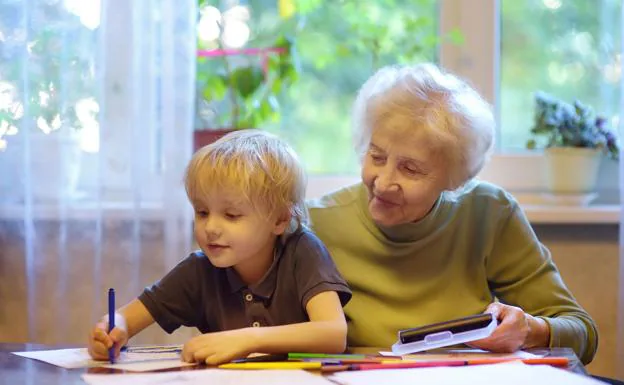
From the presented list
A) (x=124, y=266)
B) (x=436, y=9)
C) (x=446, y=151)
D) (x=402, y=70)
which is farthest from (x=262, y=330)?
(x=436, y=9)

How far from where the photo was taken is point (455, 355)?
4.02 ft

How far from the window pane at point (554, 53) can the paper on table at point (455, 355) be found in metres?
1.10

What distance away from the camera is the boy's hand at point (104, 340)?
48.3 inches

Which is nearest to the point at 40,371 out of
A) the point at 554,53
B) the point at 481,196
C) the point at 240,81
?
the point at 481,196

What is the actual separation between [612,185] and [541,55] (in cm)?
→ 37

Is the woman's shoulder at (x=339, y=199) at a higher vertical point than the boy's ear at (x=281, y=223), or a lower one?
higher

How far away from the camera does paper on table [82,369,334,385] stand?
39.9 inches

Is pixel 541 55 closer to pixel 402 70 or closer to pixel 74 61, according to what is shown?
pixel 402 70

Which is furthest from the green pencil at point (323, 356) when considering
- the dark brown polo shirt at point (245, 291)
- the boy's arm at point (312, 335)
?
the dark brown polo shirt at point (245, 291)

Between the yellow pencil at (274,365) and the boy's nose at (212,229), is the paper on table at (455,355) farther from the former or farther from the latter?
the boy's nose at (212,229)

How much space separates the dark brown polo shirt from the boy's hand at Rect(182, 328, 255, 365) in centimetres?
15

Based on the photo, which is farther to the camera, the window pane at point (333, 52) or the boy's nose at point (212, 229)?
the window pane at point (333, 52)

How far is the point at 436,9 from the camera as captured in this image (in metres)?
2.26

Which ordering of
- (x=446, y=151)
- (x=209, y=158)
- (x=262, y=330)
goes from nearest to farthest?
(x=262, y=330) → (x=209, y=158) → (x=446, y=151)
